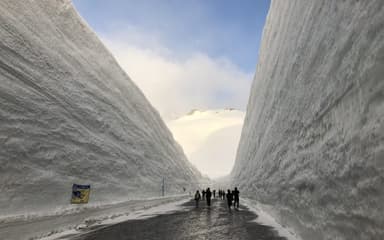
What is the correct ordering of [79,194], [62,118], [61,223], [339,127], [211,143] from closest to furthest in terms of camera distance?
1. [339,127]
2. [61,223]
3. [79,194]
4. [62,118]
5. [211,143]

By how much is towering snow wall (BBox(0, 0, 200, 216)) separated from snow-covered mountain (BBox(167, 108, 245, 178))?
57.5 meters

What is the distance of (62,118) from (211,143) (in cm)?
8347

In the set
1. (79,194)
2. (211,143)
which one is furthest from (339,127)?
(211,143)

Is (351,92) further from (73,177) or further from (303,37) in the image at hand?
(73,177)

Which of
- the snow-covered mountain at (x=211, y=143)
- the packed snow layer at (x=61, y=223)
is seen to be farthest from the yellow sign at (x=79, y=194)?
the snow-covered mountain at (x=211, y=143)

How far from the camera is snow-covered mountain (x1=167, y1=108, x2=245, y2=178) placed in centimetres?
8381

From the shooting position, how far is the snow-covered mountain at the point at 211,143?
83812 mm

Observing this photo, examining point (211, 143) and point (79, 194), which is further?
point (211, 143)

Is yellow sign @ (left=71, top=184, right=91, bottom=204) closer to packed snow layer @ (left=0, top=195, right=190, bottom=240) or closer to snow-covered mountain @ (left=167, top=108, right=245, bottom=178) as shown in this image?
packed snow layer @ (left=0, top=195, right=190, bottom=240)

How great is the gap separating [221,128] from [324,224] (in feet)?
338

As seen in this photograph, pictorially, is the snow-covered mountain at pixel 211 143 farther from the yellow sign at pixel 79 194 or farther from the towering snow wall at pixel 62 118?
the yellow sign at pixel 79 194

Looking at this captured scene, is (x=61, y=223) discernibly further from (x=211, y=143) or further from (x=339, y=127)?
(x=211, y=143)

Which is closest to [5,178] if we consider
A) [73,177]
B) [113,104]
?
[73,177]

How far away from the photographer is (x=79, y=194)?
10672 millimetres
